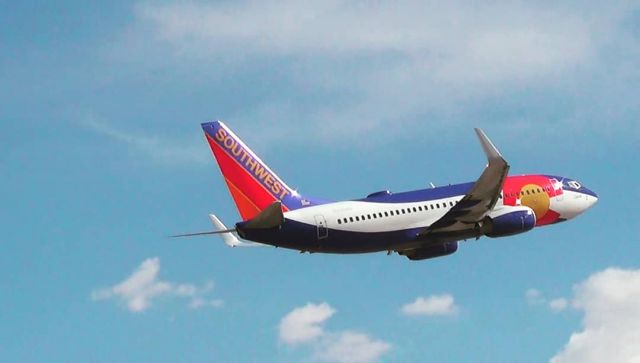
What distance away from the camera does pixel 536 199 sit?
85.3 metres

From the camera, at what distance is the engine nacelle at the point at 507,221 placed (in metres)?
79.9

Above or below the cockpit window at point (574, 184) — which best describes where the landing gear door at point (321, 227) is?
below

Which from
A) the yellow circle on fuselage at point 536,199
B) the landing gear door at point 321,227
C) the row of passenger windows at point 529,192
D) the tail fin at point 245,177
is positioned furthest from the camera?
the yellow circle on fuselage at point 536,199

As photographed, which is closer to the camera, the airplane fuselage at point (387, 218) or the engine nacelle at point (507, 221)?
the airplane fuselage at point (387, 218)

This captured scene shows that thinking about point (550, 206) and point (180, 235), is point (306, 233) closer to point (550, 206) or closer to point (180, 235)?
point (180, 235)

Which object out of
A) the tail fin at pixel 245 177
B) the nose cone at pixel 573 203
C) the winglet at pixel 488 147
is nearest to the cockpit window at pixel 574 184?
the nose cone at pixel 573 203

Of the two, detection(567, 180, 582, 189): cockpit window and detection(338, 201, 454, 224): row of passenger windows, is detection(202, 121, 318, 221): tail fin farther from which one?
detection(567, 180, 582, 189): cockpit window

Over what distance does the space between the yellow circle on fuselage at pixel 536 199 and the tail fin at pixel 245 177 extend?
63.6ft

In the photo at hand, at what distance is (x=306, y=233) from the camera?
249ft

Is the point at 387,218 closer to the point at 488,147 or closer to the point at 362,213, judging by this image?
the point at 362,213

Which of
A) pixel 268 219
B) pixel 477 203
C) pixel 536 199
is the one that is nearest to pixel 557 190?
pixel 536 199

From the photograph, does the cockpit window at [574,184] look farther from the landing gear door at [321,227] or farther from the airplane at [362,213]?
the landing gear door at [321,227]

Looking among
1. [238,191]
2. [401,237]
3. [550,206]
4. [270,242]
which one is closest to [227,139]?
[238,191]

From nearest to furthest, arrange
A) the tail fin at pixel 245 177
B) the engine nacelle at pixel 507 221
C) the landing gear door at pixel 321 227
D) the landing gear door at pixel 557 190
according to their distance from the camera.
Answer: the landing gear door at pixel 321 227 < the tail fin at pixel 245 177 < the engine nacelle at pixel 507 221 < the landing gear door at pixel 557 190
